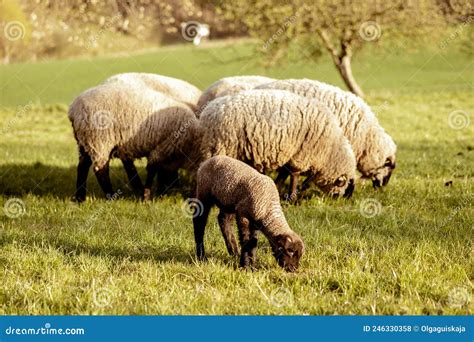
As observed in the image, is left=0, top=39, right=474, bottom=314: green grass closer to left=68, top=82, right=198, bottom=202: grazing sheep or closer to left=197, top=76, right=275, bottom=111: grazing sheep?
left=68, top=82, right=198, bottom=202: grazing sheep

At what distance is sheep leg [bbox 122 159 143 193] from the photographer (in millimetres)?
9125

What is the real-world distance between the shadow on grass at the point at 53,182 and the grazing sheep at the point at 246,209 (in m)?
3.31

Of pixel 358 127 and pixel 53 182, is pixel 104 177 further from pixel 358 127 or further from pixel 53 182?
pixel 358 127

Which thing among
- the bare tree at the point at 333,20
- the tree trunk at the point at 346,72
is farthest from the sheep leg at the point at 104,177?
the tree trunk at the point at 346,72

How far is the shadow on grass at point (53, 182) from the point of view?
29.9ft

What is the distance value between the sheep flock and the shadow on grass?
0.99ft

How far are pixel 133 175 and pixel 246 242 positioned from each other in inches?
172

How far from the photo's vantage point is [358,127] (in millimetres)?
8922

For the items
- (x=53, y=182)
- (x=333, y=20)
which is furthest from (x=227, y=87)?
(x=333, y=20)

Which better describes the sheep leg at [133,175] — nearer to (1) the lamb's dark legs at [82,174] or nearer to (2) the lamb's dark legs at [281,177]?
(1) the lamb's dark legs at [82,174]

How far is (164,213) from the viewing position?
293 inches

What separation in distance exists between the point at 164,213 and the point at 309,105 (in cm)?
238

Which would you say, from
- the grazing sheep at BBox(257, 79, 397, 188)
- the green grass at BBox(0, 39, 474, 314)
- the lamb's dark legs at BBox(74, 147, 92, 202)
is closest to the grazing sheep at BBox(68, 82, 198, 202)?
the lamb's dark legs at BBox(74, 147, 92, 202)

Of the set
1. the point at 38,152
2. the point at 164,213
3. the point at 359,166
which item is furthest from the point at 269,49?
the point at 164,213
